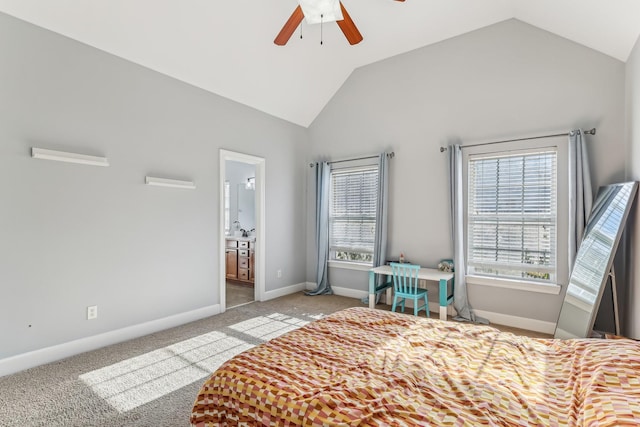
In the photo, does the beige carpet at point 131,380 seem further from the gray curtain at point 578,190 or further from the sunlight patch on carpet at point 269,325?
the gray curtain at point 578,190

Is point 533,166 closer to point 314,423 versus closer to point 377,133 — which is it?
point 377,133

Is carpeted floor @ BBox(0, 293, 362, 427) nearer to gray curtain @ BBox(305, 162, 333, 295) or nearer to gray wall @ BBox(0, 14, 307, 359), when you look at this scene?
gray wall @ BBox(0, 14, 307, 359)

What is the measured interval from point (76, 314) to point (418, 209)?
13.3 feet

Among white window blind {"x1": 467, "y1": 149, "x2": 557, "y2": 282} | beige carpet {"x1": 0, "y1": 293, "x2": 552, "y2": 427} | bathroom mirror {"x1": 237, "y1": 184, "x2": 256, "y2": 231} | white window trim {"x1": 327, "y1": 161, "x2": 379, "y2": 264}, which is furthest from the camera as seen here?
bathroom mirror {"x1": 237, "y1": 184, "x2": 256, "y2": 231}

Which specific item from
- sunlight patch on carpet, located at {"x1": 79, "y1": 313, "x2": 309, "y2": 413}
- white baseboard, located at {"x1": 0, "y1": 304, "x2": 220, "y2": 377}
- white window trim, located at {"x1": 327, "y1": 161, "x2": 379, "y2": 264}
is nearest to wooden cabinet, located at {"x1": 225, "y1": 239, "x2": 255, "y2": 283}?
white window trim, located at {"x1": 327, "y1": 161, "x2": 379, "y2": 264}

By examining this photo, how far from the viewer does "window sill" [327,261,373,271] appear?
191 inches

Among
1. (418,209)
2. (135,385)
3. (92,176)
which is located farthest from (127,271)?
(418,209)

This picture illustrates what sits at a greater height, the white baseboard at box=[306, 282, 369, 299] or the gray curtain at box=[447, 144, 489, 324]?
the gray curtain at box=[447, 144, 489, 324]

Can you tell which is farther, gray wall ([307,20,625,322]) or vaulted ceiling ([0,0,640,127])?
gray wall ([307,20,625,322])

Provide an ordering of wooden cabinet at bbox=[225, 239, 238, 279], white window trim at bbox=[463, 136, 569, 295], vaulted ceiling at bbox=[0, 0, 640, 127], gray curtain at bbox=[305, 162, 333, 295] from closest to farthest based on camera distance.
→ vaulted ceiling at bbox=[0, 0, 640, 127], white window trim at bbox=[463, 136, 569, 295], gray curtain at bbox=[305, 162, 333, 295], wooden cabinet at bbox=[225, 239, 238, 279]

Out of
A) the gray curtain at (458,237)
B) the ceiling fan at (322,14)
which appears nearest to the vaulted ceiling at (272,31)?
the ceiling fan at (322,14)

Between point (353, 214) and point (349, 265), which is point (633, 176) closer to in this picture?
point (353, 214)

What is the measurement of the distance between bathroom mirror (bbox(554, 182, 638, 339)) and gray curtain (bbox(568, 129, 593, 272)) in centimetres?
7

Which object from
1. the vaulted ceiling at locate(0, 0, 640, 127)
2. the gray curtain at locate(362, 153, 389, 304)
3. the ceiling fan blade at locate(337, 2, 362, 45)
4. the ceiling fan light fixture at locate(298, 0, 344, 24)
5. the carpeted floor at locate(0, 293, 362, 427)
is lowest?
the carpeted floor at locate(0, 293, 362, 427)
